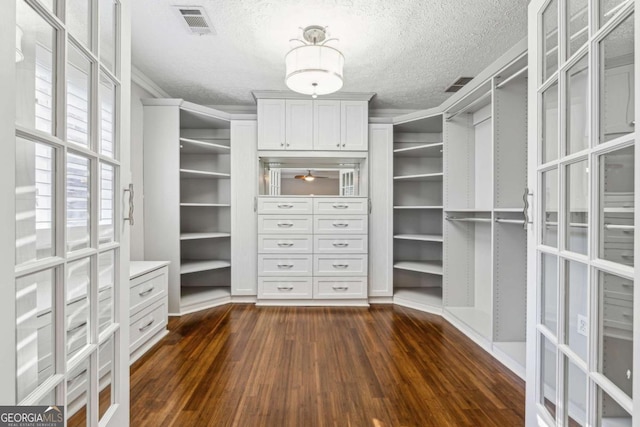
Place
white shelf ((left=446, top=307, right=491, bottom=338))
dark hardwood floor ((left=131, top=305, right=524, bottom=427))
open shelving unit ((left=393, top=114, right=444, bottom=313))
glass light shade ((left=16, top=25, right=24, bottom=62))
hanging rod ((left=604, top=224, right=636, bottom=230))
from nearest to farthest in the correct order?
glass light shade ((left=16, top=25, right=24, bottom=62)) → hanging rod ((left=604, top=224, right=636, bottom=230)) → dark hardwood floor ((left=131, top=305, right=524, bottom=427)) → white shelf ((left=446, top=307, right=491, bottom=338)) → open shelving unit ((left=393, top=114, right=444, bottom=313))

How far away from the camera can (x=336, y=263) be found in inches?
136

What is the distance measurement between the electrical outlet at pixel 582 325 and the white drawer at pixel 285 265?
2.66 metres

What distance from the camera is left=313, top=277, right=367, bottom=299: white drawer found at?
3451mm

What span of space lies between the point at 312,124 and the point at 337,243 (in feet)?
4.57

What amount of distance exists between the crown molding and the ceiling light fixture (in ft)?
3.58

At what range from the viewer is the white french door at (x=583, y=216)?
0.77 m

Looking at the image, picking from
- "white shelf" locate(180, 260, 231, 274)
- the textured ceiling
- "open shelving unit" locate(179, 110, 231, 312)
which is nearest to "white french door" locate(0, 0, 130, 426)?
Answer: the textured ceiling

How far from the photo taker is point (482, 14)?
2088 mm

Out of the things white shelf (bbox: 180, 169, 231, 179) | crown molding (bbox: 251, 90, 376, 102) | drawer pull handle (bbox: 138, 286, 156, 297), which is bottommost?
drawer pull handle (bbox: 138, 286, 156, 297)

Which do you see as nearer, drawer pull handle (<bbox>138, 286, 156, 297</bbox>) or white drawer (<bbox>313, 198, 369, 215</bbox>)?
drawer pull handle (<bbox>138, 286, 156, 297</bbox>)

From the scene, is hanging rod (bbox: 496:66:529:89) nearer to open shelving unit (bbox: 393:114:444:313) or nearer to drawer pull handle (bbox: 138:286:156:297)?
open shelving unit (bbox: 393:114:444:313)

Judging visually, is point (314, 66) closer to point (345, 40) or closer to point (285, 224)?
point (345, 40)

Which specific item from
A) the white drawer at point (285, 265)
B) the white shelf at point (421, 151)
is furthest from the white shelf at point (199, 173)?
the white shelf at point (421, 151)

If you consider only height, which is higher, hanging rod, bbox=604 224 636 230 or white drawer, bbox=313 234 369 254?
hanging rod, bbox=604 224 636 230
